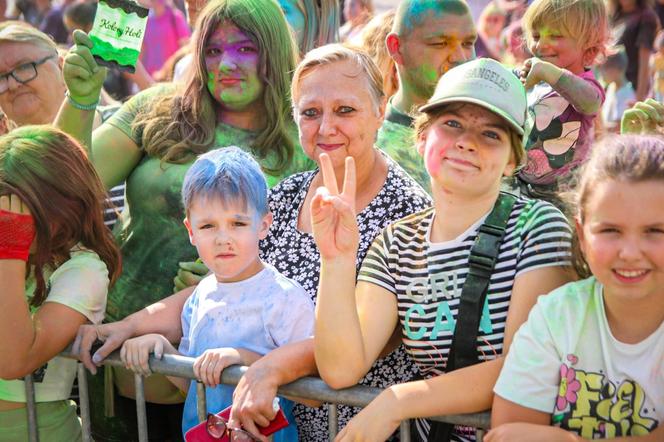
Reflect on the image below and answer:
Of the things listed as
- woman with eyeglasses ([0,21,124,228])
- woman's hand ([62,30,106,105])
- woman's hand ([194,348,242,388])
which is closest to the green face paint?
woman's hand ([62,30,106,105])

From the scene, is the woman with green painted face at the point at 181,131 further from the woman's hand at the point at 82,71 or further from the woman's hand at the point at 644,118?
the woman's hand at the point at 644,118

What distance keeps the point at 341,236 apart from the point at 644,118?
1.27 metres

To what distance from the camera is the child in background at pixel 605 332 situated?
2.23m

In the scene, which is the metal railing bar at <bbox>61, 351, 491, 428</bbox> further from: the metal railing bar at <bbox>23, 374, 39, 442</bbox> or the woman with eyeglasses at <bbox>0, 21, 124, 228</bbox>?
the woman with eyeglasses at <bbox>0, 21, 124, 228</bbox>

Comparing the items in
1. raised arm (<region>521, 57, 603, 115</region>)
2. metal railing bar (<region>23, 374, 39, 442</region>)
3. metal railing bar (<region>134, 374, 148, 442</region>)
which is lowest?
metal railing bar (<region>23, 374, 39, 442</region>)

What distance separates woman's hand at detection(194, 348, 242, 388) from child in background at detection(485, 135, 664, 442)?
82cm

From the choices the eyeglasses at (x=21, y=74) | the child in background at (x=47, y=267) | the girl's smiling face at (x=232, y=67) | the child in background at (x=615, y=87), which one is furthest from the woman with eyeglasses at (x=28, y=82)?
the child in background at (x=615, y=87)

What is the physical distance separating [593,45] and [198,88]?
6.23 feet

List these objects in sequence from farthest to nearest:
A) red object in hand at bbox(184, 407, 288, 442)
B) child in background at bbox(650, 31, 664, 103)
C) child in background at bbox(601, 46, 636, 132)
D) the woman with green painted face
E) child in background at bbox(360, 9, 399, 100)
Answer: child in background at bbox(601, 46, 636, 132)
child in background at bbox(650, 31, 664, 103)
child in background at bbox(360, 9, 399, 100)
the woman with green painted face
red object in hand at bbox(184, 407, 288, 442)

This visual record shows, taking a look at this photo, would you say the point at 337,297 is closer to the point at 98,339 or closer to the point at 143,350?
the point at 143,350

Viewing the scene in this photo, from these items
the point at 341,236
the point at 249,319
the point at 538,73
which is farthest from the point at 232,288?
the point at 538,73

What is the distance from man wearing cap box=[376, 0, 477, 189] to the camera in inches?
165

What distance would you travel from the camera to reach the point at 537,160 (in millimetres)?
4219

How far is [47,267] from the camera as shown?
3.29 meters
